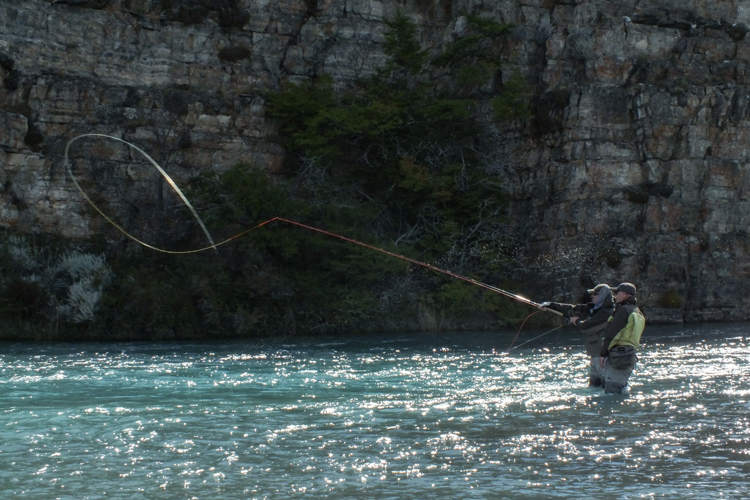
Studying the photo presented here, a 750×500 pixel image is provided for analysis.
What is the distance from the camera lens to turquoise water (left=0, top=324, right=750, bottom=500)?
8109 mm

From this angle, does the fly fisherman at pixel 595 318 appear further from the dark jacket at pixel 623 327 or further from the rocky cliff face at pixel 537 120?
the rocky cliff face at pixel 537 120

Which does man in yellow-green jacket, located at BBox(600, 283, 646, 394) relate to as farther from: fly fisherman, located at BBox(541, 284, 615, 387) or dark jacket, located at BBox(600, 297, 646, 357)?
fly fisherman, located at BBox(541, 284, 615, 387)

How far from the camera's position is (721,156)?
29391 mm

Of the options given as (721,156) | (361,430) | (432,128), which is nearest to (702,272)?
(721,156)

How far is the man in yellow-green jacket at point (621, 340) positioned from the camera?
40.4ft

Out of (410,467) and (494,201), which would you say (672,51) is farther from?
(410,467)

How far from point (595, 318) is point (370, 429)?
4.09 meters

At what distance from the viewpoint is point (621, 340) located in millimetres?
12430

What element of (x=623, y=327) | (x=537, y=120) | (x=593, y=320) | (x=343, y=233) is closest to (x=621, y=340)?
(x=623, y=327)

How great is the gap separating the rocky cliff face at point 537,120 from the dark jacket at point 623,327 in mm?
15279

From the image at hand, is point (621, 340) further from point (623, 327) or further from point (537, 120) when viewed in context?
point (537, 120)

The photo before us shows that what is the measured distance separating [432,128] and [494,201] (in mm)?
3075

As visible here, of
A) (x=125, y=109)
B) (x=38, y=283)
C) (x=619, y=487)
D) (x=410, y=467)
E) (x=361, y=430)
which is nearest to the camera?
(x=619, y=487)

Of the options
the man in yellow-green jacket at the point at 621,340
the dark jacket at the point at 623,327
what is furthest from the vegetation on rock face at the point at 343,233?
the dark jacket at the point at 623,327
